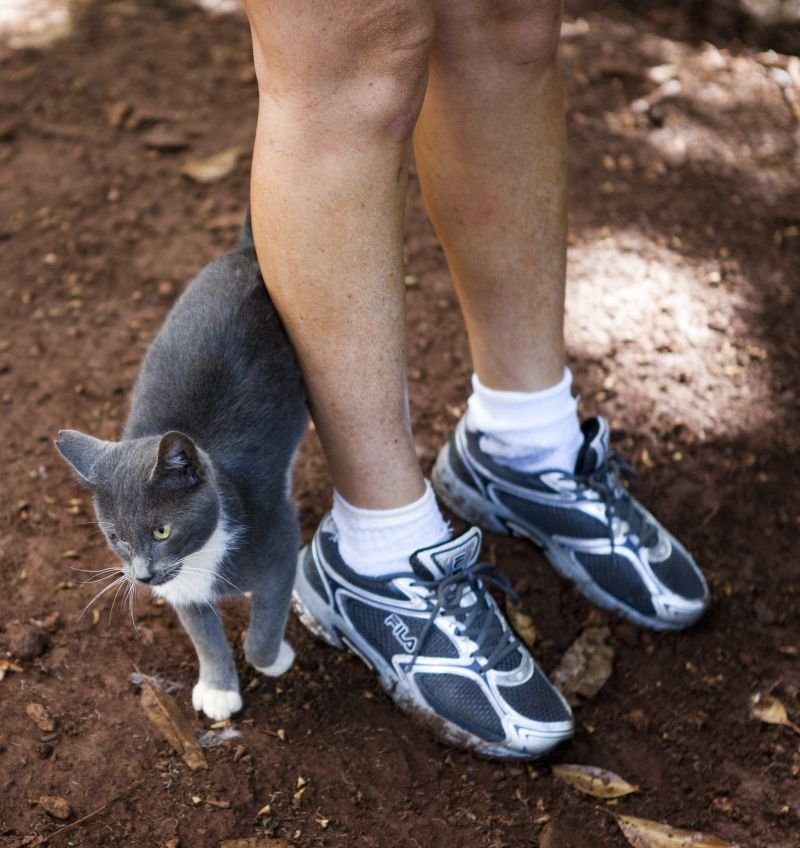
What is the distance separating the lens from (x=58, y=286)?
3055 mm

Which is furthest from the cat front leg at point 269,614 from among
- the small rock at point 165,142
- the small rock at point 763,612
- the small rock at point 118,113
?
the small rock at point 118,113

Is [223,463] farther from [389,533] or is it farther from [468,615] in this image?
[468,615]

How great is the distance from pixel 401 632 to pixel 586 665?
43 cm

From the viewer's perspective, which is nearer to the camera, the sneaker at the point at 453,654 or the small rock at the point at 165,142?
the sneaker at the point at 453,654

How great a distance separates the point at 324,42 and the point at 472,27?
46 cm

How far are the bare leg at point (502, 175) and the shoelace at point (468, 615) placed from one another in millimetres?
472

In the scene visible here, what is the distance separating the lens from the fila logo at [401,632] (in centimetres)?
195

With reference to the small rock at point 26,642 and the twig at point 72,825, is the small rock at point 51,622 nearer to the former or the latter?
the small rock at point 26,642

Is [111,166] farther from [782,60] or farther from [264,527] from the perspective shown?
[782,60]

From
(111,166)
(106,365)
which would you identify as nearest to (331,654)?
(106,365)

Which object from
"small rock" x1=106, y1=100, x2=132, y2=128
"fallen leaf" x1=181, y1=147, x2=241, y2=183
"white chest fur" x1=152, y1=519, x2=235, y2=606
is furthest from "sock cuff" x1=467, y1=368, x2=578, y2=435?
"small rock" x1=106, y1=100, x2=132, y2=128

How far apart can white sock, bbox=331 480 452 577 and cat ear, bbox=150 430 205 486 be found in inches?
13.7

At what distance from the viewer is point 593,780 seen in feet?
6.18

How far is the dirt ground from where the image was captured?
1.82 meters
